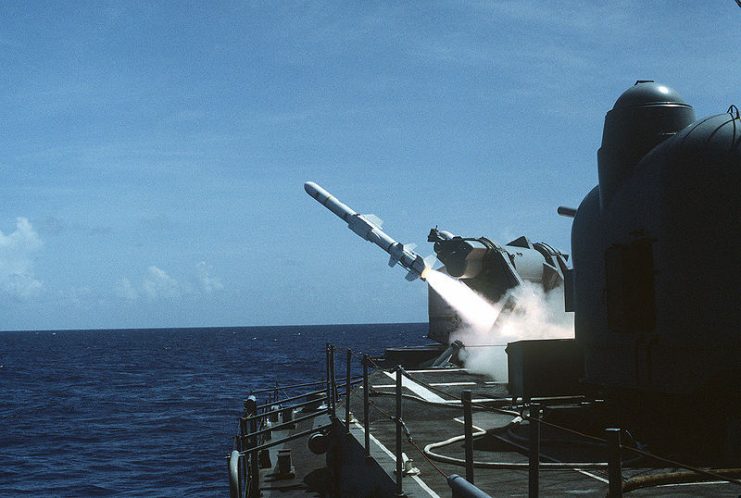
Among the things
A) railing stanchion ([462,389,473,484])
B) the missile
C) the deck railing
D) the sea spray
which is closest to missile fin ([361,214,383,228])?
the missile

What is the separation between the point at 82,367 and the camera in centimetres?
8800

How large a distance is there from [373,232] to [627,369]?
28171mm

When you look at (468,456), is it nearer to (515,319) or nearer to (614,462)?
(614,462)

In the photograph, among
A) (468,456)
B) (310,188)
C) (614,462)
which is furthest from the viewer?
(310,188)

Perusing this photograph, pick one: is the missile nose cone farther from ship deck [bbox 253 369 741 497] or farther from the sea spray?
ship deck [bbox 253 369 741 497]

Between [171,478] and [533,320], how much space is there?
46.2ft

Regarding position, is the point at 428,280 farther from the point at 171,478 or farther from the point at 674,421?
the point at 674,421

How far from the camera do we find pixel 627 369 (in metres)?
10.8

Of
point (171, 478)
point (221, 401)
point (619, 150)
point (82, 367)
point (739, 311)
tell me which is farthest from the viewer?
point (82, 367)

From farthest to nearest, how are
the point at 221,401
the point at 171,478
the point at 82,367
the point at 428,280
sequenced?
1. the point at 82,367
2. the point at 221,401
3. the point at 428,280
4. the point at 171,478

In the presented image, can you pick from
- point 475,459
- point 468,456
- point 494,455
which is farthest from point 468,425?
point 494,455

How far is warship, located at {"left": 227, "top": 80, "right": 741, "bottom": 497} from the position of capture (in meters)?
9.12

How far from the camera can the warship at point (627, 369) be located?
912 centimetres

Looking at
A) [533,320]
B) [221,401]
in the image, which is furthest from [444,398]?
[221,401]
